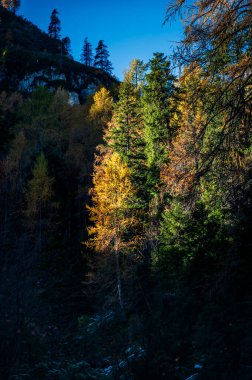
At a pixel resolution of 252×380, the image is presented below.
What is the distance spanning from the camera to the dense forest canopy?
4656 millimetres

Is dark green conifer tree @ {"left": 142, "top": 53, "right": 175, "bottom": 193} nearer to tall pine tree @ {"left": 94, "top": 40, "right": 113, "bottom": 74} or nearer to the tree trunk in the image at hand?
Result: the tree trunk

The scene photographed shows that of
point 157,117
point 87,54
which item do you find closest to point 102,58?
point 87,54

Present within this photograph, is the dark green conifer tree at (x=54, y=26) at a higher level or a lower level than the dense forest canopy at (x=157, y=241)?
higher

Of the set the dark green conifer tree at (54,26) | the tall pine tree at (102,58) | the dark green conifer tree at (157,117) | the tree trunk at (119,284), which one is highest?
→ the dark green conifer tree at (54,26)

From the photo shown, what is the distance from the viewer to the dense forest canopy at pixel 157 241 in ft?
15.3

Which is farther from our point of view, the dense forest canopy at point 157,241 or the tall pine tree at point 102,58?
the tall pine tree at point 102,58

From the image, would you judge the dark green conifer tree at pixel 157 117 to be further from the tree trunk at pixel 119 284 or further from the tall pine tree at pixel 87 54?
the tall pine tree at pixel 87 54

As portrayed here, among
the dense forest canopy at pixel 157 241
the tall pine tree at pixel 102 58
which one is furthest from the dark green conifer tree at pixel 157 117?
the tall pine tree at pixel 102 58

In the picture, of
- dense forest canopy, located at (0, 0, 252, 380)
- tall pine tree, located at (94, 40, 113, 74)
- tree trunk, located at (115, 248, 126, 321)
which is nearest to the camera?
dense forest canopy, located at (0, 0, 252, 380)

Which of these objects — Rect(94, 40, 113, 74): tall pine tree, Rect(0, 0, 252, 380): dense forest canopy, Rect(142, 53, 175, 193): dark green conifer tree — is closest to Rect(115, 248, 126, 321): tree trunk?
Rect(0, 0, 252, 380): dense forest canopy

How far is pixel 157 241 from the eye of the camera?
68.0ft

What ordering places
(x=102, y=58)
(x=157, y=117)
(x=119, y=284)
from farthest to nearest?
(x=102, y=58) < (x=157, y=117) < (x=119, y=284)

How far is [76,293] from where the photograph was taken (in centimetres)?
2466

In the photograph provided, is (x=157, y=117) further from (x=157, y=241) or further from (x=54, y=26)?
(x=54, y=26)
